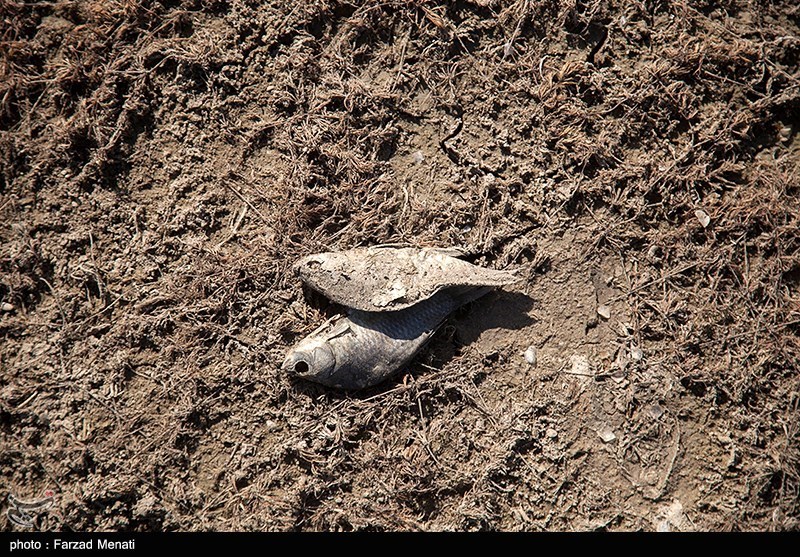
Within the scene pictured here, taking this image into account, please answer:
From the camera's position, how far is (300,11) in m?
3.14

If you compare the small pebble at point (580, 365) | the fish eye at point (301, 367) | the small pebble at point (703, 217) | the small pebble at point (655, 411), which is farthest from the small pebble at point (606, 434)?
the fish eye at point (301, 367)

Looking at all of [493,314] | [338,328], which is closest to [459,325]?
[493,314]

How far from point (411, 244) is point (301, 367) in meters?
1.04

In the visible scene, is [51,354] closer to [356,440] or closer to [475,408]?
[356,440]

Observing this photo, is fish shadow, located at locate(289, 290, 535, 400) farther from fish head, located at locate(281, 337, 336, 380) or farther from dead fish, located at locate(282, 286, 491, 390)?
fish head, located at locate(281, 337, 336, 380)

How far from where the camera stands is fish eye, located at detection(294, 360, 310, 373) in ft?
9.56

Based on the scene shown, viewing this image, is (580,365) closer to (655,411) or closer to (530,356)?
(530,356)

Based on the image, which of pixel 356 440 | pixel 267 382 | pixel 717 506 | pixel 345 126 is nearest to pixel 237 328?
pixel 267 382

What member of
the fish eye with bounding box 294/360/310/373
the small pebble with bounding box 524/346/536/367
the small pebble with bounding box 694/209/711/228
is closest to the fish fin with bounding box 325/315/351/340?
the fish eye with bounding box 294/360/310/373

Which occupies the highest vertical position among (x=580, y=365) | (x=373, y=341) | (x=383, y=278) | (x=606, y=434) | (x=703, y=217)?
(x=703, y=217)

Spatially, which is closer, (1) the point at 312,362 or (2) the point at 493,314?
(1) the point at 312,362

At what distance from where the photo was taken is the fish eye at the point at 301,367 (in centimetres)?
291

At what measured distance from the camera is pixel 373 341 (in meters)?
2.97

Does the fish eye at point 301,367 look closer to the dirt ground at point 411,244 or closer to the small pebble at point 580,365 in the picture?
the dirt ground at point 411,244
